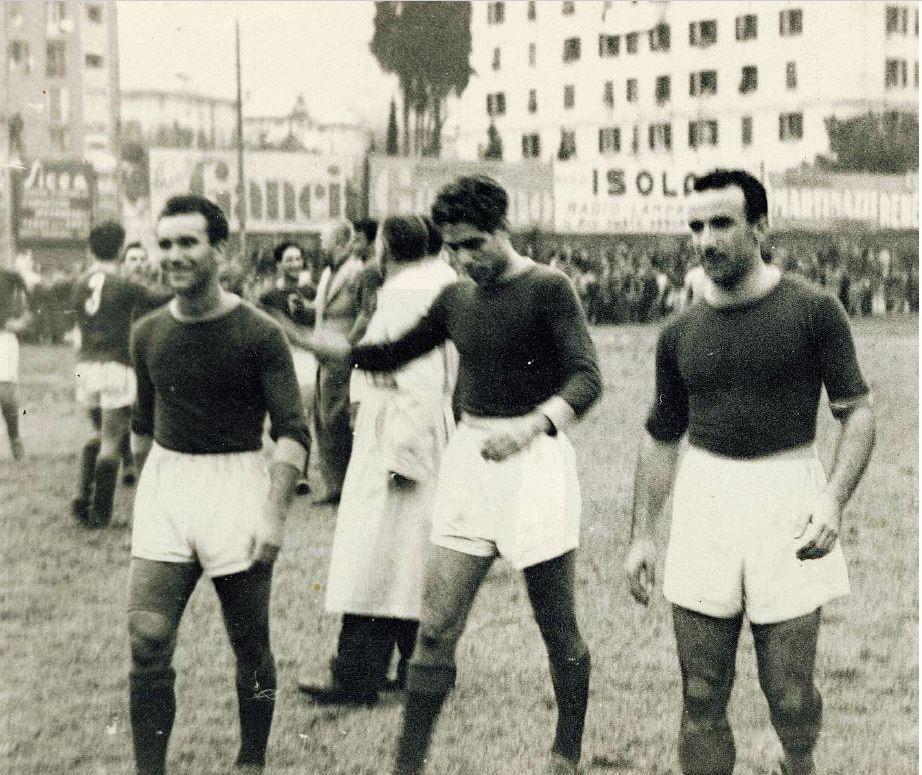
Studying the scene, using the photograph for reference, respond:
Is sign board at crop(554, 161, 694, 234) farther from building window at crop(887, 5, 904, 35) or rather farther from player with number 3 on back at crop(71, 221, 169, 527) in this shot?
player with number 3 on back at crop(71, 221, 169, 527)

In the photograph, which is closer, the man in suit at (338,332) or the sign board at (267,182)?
the sign board at (267,182)

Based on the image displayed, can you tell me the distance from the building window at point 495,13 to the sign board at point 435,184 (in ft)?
1.99

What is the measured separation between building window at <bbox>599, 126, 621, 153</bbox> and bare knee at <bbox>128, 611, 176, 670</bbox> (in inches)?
157

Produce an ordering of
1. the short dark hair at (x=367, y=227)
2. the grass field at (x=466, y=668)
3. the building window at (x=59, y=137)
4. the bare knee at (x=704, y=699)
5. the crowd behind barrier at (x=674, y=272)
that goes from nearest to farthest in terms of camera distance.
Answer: the bare knee at (x=704, y=699) < the grass field at (x=466, y=668) < the building window at (x=59, y=137) < the short dark hair at (x=367, y=227) < the crowd behind barrier at (x=674, y=272)

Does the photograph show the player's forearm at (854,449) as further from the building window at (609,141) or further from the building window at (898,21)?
the building window at (609,141)

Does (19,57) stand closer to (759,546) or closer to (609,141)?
(609,141)

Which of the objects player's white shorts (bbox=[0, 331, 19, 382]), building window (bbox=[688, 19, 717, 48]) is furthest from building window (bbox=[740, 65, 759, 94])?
player's white shorts (bbox=[0, 331, 19, 382])

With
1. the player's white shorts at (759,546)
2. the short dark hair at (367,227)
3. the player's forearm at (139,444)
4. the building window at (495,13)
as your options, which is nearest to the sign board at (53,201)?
the player's forearm at (139,444)

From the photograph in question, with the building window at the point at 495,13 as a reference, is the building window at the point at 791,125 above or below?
below

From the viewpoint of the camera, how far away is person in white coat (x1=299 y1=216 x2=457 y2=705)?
430 centimetres

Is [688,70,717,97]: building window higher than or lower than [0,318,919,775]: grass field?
higher

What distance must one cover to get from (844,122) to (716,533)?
4793 millimetres

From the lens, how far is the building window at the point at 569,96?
6.14m

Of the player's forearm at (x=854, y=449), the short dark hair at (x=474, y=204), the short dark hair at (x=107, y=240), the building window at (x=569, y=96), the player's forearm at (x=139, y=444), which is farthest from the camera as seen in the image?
the short dark hair at (x=107, y=240)
